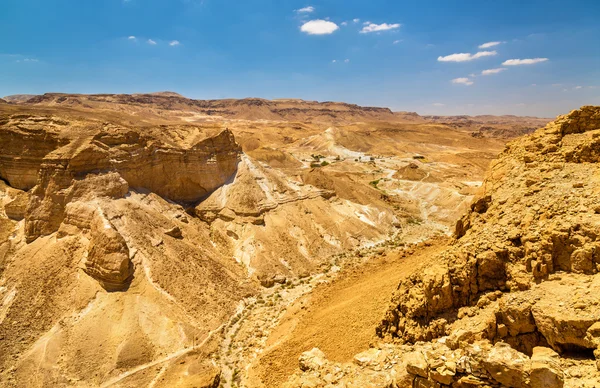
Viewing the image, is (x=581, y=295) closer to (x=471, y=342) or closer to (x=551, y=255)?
(x=551, y=255)

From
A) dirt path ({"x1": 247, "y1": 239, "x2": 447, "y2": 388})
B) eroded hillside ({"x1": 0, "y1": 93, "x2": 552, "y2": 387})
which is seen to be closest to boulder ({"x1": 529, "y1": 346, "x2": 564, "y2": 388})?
dirt path ({"x1": 247, "y1": 239, "x2": 447, "y2": 388})

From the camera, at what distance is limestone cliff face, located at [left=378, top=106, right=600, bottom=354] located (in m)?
8.12

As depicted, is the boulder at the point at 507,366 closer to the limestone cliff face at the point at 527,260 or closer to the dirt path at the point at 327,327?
the limestone cliff face at the point at 527,260

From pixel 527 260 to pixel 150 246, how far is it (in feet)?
67.3

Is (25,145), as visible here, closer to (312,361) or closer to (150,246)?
(150,246)

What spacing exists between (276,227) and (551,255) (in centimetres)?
2352

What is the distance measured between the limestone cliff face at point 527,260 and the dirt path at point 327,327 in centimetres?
193

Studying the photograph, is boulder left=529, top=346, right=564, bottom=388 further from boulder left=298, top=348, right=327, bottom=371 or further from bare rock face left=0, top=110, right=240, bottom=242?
bare rock face left=0, top=110, right=240, bottom=242

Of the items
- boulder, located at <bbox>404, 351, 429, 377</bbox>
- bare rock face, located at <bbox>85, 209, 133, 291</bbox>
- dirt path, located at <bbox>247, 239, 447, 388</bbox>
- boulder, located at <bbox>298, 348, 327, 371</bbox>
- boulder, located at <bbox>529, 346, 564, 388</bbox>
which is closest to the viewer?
boulder, located at <bbox>529, 346, 564, 388</bbox>

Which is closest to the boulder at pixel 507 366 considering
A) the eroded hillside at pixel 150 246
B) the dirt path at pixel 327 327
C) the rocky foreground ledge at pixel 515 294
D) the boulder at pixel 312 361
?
the rocky foreground ledge at pixel 515 294

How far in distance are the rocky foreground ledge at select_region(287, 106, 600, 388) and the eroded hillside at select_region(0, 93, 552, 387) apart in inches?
411

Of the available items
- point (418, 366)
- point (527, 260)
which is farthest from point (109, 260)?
point (527, 260)

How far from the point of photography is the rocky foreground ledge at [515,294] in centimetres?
697

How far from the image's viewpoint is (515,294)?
9234 millimetres
